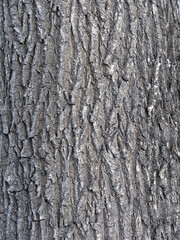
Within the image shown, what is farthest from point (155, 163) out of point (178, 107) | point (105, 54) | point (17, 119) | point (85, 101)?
point (17, 119)

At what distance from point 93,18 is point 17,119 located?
627 mm

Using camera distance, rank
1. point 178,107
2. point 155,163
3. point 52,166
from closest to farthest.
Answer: point 52,166, point 155,163, point 178,107

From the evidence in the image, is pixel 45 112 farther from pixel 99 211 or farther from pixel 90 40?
pixel 99 211

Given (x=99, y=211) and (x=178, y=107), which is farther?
(x=178, y=107)

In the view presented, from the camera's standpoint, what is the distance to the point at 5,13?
70.5 inches

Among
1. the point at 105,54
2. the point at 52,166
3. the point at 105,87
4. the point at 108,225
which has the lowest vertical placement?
the point at 108,225

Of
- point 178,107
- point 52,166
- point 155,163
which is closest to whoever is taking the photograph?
point 52,166

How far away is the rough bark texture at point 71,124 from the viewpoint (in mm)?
1729

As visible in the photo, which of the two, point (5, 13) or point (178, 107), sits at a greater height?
point (5, 13)

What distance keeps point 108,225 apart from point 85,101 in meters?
0.62

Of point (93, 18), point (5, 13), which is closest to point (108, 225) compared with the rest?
point (93, 18)

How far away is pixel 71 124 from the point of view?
1.74m

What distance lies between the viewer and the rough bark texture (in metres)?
1.73

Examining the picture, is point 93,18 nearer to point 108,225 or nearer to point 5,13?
point 5,13
